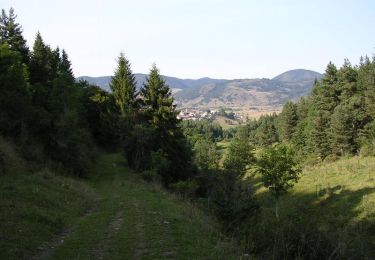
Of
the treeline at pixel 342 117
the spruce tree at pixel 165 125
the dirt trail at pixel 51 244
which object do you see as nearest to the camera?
the dirt trail at pixel 51 244

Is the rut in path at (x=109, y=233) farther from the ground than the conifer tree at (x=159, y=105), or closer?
closer

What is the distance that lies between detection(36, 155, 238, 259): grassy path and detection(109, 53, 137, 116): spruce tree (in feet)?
78.4

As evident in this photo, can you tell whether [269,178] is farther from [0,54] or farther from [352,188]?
[0,54]

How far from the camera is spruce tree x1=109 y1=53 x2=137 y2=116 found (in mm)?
45000

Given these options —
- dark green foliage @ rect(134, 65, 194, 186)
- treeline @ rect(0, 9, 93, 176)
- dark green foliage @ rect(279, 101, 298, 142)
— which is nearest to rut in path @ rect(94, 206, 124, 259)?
treeline @ rect(0, 9, 93, 176)

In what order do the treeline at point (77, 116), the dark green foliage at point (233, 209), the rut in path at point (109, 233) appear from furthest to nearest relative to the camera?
the treeline at point (77, 116), the dark green foliage at point (233, 209), the rut in path at point (109, 233)

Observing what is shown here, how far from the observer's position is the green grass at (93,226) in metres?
10.8

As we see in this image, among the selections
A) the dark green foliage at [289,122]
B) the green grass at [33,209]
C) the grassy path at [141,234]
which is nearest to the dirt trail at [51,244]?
the grassy path at [141,234]

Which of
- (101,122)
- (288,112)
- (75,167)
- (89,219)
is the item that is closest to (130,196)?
(89,219)

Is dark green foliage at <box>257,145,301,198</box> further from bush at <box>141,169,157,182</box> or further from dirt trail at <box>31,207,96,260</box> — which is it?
dirt trail at <box>31,207,96,260</box>

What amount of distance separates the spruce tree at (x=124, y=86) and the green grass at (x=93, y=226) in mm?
22785

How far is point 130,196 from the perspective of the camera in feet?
77.9

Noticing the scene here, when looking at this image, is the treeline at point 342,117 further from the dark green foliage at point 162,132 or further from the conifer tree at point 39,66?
the conifer tree at point 39,66

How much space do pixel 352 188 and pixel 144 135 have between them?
2242 cm
